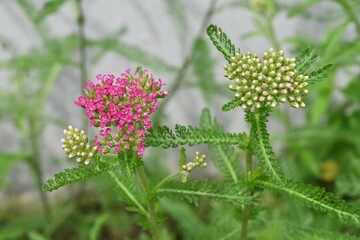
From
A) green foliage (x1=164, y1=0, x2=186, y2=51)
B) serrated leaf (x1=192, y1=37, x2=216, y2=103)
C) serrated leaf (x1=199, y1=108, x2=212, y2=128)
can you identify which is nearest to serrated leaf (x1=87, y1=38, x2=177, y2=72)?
serrated leaf (x1=192, y1=37, x2=216, y2=103)

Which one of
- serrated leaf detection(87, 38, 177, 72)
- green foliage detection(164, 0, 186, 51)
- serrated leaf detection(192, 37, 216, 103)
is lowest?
serrated leaf detection(192, 37, 216, 103)

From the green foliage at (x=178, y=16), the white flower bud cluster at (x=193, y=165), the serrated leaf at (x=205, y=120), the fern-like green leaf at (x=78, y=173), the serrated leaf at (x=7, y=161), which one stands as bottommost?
the white flower bud cluster at (x=193, y=165)

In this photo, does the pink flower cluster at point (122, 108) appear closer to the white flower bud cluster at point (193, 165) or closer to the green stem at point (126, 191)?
the white flower bud cluster at point (193, 165)

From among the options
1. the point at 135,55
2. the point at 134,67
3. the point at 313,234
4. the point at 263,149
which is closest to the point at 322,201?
the point at 263,149

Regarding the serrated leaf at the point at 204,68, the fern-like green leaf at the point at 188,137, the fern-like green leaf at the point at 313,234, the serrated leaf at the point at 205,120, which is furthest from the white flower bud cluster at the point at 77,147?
the serrated leaf at the point at 204,68

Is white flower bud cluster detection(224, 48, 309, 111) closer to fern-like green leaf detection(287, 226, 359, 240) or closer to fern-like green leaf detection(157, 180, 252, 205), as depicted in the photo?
fern-like green leaf detection(157, 180, 252, 205)

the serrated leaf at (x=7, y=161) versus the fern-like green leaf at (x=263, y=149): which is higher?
the serrated leaf at (x=7, y=161)

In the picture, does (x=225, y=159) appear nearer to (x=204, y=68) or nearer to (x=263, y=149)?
(x=263, y=149)
